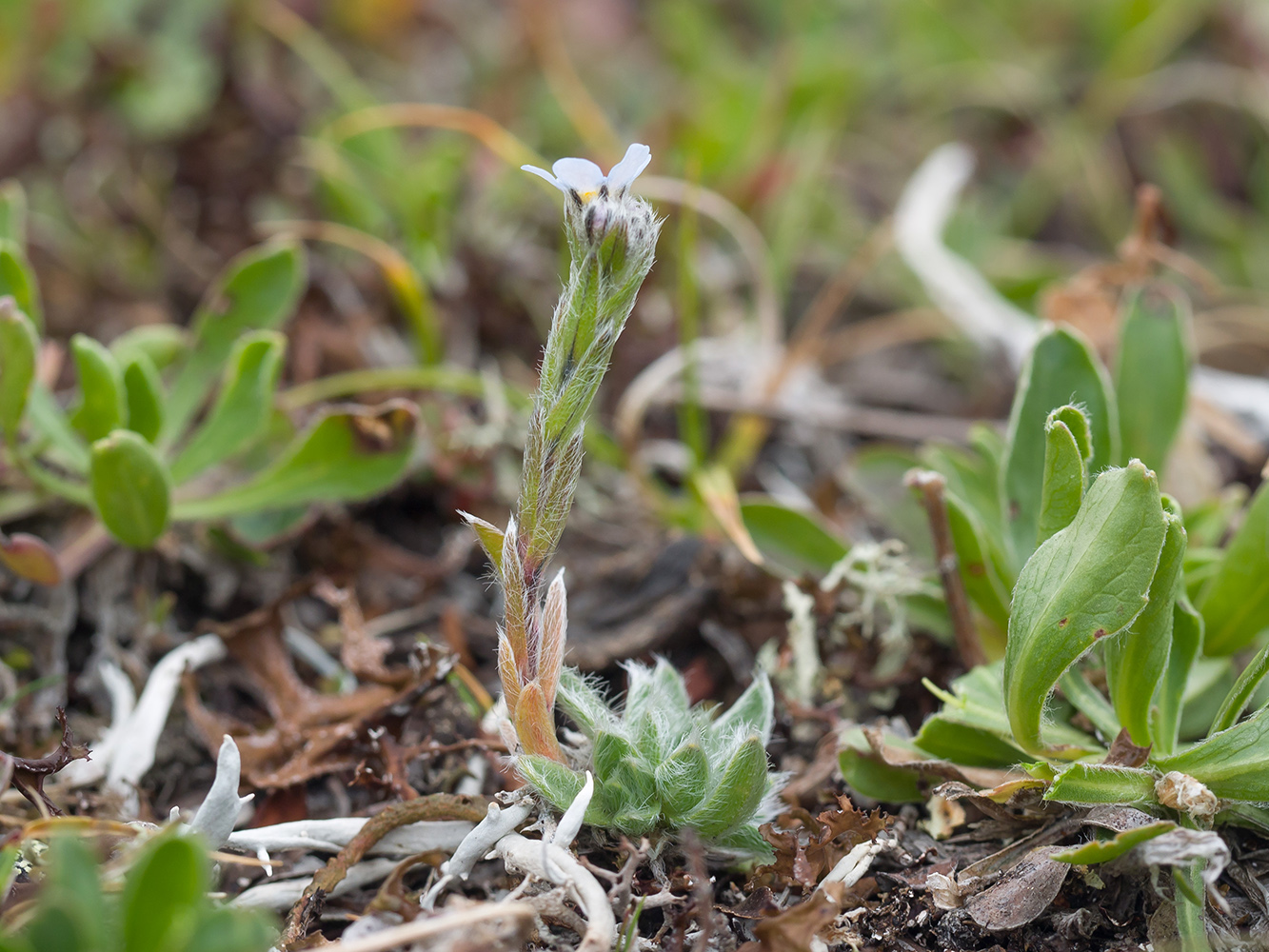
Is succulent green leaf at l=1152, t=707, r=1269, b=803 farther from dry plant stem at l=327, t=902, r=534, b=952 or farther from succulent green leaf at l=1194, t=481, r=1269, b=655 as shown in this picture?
dry plant stem at l=327, t=902, r=534, b=952

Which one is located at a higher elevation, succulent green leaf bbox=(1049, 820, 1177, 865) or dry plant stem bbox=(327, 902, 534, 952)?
dry plant stem bbox=(327, 902, 534, 952)

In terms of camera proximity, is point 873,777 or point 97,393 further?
point 97,393

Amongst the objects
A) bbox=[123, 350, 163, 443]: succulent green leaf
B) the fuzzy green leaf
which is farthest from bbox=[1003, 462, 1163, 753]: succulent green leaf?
bbox=[123, 350, 163, 443]: succulent green leaf

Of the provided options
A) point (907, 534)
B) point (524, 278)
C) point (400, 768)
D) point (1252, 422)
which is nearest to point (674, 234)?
point (524, 278)

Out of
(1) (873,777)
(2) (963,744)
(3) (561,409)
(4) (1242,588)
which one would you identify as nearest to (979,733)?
(2) (963,744)

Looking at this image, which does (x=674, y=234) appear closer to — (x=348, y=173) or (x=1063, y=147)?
(x=348, y=173)

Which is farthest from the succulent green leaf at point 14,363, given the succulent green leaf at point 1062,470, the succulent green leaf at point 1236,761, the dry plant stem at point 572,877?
the succulent green leaf at point 1236,761

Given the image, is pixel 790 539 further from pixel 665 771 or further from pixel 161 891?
pixel 161 891
